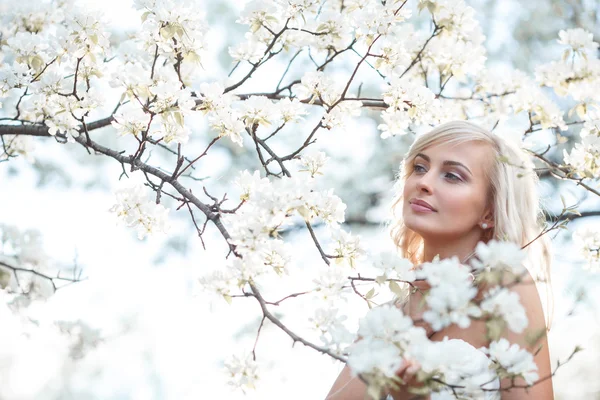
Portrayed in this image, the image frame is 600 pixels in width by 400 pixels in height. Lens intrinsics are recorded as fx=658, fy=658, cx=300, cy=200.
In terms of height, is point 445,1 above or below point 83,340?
above

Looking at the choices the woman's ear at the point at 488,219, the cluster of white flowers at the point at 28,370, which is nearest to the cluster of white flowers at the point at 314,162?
the woman's ear at the point at 488,219

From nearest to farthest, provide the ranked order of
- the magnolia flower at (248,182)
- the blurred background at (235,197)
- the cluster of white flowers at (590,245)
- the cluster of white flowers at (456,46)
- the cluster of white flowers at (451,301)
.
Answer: the cluster of white flowers at (451,301), the magnolia flower at (248,182), the cluster of white flowers at (590,245), the cluster of white flowers at (456,46), the blurred background at (235,197)

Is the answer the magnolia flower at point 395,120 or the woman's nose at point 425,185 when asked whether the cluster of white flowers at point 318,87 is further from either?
the woman's nose at point 425,185

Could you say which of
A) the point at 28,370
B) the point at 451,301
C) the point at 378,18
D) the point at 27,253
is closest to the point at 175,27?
the point at 378,18

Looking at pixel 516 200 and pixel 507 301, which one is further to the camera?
pixel 516 200

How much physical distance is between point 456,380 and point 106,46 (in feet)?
3.34

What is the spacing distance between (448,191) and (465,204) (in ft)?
0.18

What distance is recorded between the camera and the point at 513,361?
89cm

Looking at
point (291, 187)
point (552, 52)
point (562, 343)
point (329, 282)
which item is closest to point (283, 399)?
point (329, 282)

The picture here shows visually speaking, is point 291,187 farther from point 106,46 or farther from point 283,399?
point 283,399

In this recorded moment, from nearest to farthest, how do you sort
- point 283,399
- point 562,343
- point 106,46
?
point 106,46 < point 283,399 < point 562,343

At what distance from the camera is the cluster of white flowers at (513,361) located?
0.88 metres

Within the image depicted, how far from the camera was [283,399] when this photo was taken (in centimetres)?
238

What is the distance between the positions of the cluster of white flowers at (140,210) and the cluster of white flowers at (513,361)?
0.71 meters
